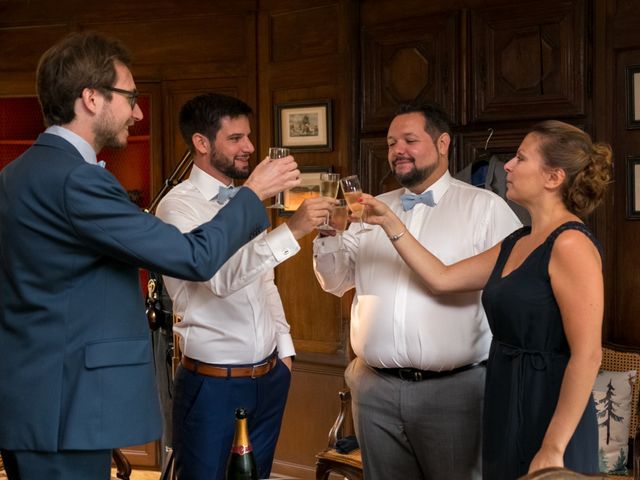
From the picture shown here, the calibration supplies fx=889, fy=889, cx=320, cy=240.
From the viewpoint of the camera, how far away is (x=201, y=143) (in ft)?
A: 10.5

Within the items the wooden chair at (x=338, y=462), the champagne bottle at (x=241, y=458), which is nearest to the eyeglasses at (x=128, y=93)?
the champagne bottle at (x=241, y=458)

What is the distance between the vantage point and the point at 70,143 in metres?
2.16

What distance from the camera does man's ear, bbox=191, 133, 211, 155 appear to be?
3.18 meters

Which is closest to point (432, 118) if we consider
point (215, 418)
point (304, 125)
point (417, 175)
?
point (417, 175)

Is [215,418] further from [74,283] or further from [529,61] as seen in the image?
[529,61]

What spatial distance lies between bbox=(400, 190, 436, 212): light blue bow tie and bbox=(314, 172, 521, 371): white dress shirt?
22 mm

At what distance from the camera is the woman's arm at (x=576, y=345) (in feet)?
7.45

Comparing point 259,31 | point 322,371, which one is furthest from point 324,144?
point 322,371

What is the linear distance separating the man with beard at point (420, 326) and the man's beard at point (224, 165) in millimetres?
403

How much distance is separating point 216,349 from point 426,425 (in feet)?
2.49

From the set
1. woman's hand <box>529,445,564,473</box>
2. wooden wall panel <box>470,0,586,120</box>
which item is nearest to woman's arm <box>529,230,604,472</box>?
woman's hand <box>529,445,564,473</box>

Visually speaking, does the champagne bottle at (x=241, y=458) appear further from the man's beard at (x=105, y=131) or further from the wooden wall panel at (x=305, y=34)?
the wooden wall panel at (x=305, y=34)

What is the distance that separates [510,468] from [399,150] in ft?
4.06

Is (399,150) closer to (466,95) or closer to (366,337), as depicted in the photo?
(366,337)
